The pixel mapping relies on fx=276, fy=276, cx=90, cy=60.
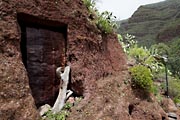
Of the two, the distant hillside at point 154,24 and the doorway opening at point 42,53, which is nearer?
the doorway opening at point 42,53

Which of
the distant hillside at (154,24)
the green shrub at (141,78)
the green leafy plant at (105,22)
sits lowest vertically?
the green shrub at (141,78)

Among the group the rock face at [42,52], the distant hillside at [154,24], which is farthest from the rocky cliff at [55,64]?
the distant hillside at [154,24]

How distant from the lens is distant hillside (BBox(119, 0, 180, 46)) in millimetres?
45447

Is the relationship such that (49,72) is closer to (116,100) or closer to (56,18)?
(56,18)

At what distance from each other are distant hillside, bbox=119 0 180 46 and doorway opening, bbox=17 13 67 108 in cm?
3697

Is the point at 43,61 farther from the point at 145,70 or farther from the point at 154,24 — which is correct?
the point at 154,24

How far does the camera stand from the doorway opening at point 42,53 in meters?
6.41

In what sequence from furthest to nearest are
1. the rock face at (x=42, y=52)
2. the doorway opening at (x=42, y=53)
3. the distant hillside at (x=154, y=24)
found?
the distant hillside at (x=154, y=24)
the doorway opening at (x=42, y=53)
the rock face at (x=42, y=52)

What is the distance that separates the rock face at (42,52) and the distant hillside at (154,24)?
1424 inches

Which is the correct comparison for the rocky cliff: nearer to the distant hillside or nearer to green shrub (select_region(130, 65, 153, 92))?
green shrub (select_region(130, 65, 153, 92))

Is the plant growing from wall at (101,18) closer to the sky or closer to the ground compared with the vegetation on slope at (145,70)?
closer to the sky

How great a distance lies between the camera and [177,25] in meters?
44.3

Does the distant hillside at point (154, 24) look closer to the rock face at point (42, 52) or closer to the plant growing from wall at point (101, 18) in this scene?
the plant growing from wall at point (101, 18)

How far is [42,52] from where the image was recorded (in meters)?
6.68
